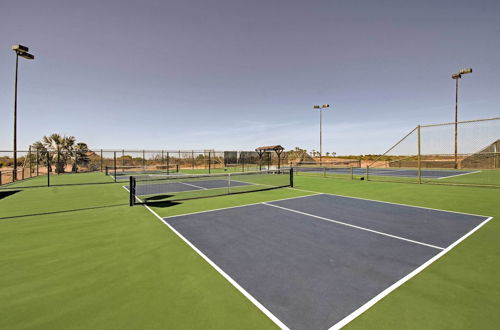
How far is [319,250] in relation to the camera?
14.9 feet

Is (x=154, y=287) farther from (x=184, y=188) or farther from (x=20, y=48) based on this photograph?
(x=20, y=48)

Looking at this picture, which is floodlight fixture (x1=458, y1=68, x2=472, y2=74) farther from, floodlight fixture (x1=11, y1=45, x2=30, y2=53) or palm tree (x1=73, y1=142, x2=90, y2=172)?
palm tree (x1=73, y1=142, x2=90, y2=172)

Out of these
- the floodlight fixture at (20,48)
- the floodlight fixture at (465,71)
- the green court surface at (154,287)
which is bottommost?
the green court surface at (154,287)

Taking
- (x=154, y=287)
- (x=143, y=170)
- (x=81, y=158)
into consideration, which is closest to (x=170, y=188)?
(x=154, y=287)

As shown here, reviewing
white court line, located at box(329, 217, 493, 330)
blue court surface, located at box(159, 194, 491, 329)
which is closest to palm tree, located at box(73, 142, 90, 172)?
blue court surface, located at box(159, 194, 491, 329)

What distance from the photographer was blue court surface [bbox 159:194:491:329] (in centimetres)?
291

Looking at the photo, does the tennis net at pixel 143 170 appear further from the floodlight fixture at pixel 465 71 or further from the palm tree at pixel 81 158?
the floodlight fixture at pixel 465 71

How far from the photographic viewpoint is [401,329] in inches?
94.3

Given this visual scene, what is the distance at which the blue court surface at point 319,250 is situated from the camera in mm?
2914

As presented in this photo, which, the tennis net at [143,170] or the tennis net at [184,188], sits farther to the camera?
the tennis net at [143,170]

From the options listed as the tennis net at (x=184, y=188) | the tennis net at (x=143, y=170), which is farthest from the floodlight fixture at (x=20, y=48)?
the tennis net at (x=184, y=188)

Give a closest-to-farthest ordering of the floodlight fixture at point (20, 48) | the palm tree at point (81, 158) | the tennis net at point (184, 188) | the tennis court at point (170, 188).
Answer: the tennis net at point (184, 188) < the tennis court at point (170, 188) < the floodlight fixture at point (20, 48) < the palm tree at point (81, 158)

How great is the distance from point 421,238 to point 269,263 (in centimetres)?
394

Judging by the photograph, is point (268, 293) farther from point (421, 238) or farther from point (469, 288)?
point (421, 238)
